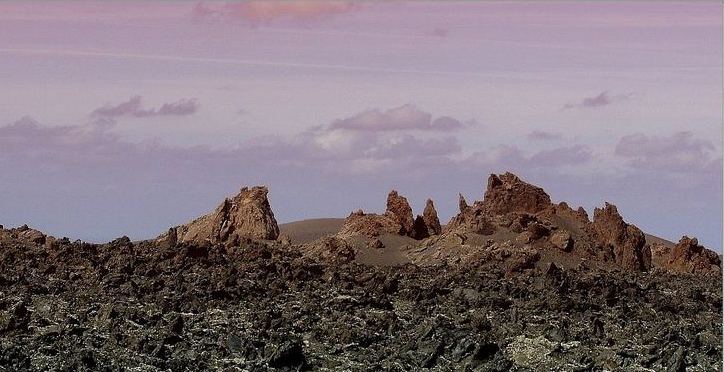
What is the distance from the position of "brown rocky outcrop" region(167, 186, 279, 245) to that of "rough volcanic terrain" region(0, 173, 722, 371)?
136 mm

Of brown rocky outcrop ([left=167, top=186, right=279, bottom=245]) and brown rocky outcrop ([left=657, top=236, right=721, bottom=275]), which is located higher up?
brown rocky outcrop ([left=167, top=186, right=279, bottom=245])

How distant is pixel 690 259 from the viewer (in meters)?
70.8

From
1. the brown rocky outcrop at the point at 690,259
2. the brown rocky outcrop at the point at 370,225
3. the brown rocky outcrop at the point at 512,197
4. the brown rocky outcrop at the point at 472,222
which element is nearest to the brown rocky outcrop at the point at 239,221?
the brown rocky outcrop at the point at 370,225

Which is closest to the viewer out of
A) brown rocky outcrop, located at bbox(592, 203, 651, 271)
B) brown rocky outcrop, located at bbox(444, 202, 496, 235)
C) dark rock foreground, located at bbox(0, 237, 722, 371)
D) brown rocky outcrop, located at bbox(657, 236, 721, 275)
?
dark rock foreground, located at bbox(0, 237, 722, 371)

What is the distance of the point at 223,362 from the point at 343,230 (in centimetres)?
3643

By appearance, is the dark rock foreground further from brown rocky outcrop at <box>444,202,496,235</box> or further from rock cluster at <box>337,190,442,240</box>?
rock cluster at <box>337,190,442,240</box>

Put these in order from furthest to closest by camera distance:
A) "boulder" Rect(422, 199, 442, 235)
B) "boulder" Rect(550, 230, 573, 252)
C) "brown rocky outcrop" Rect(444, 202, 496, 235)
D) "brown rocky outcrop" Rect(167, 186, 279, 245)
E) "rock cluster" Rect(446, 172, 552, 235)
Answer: "boulder" Rect(422, 199, 442, 235) < "rock cluster" Rect(446, 172, 552, 235) < "brown rocky outcrop" Rect(167, 186, 279, 245) < "brown rocky outcrop" Rect(444, 202, 496, 235) < "boulder" Rect(550, 230, 573, 252)

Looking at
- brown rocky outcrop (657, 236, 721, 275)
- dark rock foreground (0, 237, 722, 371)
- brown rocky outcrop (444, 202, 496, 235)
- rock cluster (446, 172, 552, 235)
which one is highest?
rock cluster (446, 172, 552, 235)

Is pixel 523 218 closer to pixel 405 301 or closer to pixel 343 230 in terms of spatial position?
pixel 343 230

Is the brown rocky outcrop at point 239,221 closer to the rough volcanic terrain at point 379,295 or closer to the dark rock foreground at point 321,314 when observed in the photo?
the rough volcanic terrain at point 379,295

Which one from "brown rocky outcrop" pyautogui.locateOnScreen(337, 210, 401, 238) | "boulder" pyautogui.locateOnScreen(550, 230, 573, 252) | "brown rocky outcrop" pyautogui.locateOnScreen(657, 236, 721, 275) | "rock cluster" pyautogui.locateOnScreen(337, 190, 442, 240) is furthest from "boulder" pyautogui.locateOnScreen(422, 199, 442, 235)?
"brown rocky outcrop" pyautogui.locateOnScreen(657, 236, 721, 275)

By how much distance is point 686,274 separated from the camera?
66500mm

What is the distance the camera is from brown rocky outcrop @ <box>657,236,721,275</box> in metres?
69.8

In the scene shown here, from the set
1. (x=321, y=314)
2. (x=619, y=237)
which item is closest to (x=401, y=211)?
(x=619, y=237)
